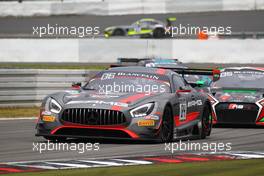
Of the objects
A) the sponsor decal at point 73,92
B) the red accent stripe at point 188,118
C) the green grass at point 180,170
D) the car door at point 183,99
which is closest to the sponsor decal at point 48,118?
the sponsor decal at point 73,92

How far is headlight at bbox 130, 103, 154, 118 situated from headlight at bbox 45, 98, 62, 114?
1018mm

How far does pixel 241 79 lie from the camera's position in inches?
707

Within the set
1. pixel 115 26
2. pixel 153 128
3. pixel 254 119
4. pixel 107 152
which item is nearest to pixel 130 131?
pixel 153 128

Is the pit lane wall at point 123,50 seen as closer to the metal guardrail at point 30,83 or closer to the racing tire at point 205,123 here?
the metal guardrail at point 30,83

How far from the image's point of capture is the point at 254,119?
55.2 feet

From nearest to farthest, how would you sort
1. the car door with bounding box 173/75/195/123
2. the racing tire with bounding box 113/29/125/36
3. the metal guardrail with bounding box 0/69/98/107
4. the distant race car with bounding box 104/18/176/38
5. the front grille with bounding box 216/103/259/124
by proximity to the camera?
→ the car door with bounding box 173/75/195/123
the front grille with bounding box 216/103/259/124
the metal guardrail with bounding box 0/69/98/107
the distant race car with bounding box 104/18/176/38
the racing tire with bounding box 113/29/125/36

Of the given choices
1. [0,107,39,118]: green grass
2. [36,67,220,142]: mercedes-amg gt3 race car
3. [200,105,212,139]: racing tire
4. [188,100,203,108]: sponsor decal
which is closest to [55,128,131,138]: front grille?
[36,67,220,142]: mercedes-amg gt3 race car

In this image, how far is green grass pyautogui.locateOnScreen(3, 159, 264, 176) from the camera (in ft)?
28.6

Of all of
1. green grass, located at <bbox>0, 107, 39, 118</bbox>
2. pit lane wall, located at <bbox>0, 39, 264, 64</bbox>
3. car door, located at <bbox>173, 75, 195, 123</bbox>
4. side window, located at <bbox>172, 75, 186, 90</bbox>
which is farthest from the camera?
pit lane wall, located at <bbox>0, 39, 264, 64</bbox>

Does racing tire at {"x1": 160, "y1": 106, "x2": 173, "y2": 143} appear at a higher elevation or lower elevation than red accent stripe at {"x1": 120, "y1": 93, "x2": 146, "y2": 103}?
lower

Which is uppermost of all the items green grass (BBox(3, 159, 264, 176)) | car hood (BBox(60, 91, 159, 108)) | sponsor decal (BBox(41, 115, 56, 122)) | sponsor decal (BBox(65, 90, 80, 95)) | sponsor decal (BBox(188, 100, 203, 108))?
sponsor decal (BBox(65, 90, 80, 95))

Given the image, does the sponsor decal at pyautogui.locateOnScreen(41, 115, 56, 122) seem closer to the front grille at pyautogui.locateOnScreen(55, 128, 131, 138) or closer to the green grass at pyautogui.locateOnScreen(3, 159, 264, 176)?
the front grille at pyautogui.locateOnScreen(55, 128, 131, 138)

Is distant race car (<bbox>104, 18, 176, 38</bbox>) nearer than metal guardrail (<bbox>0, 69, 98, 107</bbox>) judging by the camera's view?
No

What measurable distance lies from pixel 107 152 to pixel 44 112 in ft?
5.54
